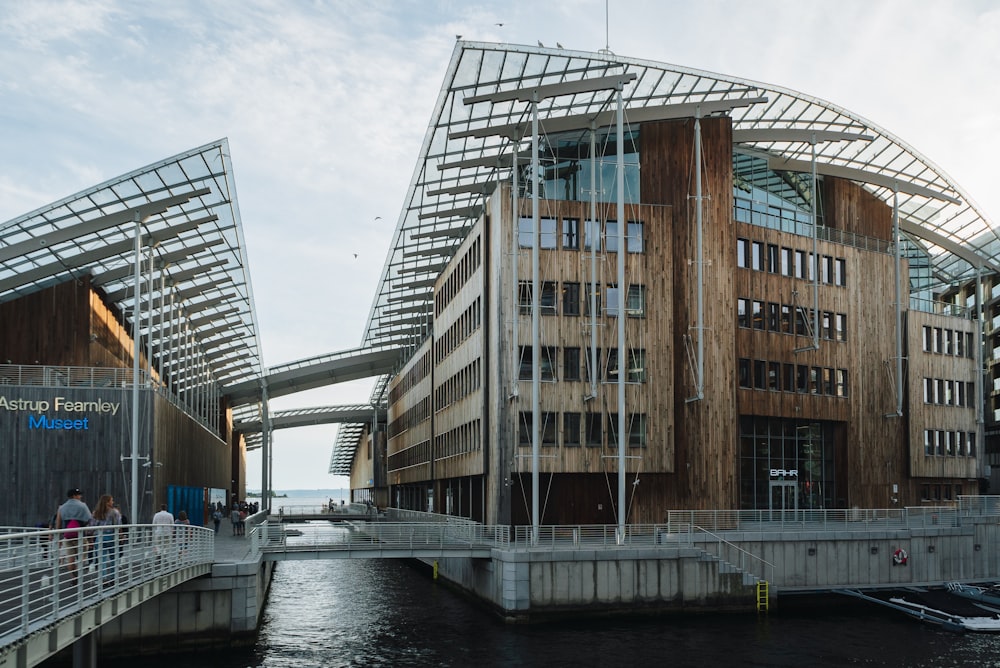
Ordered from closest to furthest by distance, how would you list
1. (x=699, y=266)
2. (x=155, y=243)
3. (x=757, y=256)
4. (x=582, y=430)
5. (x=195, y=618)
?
(x=195, y=618)
(x=582, y=430)
(x=699, y=266)
(x=155, y=243)
(x=757, y=256)

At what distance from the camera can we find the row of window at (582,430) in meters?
43.1

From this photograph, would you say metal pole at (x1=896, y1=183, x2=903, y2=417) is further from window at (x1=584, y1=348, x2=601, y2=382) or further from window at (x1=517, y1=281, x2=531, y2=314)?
window at (x1=517, y1=281, x2=531, y2=314)

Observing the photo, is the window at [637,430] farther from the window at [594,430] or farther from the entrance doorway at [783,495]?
the entrance doorway at [783,495]

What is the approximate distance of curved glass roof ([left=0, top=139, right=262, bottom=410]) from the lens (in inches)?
1603

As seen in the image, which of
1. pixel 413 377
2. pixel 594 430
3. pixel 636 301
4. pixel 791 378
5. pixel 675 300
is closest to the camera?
pixel 594 430

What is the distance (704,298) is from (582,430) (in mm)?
8186

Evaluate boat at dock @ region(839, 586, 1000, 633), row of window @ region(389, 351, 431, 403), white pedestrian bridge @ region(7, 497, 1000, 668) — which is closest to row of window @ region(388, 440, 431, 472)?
row of window @ region(389, 351, 431, 403)

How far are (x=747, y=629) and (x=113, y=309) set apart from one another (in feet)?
120

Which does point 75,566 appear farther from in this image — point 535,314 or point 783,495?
point 783,495

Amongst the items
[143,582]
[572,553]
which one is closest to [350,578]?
[572,553]

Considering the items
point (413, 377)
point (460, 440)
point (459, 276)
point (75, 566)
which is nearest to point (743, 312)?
point (459, 276)

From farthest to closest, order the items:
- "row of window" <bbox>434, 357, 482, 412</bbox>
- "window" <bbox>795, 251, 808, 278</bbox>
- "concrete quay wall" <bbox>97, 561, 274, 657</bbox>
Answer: "row of window" <bbox>434, 357, 482, 412</bbox> < "window" <bbox>795, 251, 808, 278</bbox> < "concrete quay wall" <bbox>97, 561, 274, 657</bbox>

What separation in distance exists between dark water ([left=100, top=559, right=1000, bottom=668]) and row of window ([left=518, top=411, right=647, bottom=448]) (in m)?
7.30

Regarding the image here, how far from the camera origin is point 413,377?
79438 mm
